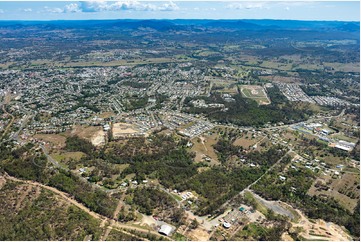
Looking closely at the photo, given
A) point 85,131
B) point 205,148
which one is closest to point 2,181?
point 85,131

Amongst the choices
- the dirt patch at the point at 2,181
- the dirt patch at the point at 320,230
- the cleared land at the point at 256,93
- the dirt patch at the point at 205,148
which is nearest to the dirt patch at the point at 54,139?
the dirt patch at the point at 2,181

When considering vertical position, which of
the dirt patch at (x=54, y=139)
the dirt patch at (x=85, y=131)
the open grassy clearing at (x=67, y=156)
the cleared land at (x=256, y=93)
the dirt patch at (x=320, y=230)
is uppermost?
the cleared land at (x=256, y=93)

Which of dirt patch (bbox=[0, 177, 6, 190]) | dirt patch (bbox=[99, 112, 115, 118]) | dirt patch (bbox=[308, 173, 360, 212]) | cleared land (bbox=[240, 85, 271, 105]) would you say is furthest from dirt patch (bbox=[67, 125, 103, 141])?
cleared land (bbox=[240, 85, 271, 105])

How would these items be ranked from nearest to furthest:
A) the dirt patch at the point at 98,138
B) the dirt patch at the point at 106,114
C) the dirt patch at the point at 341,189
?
the dirt patch at the point at 341,189 → the dirt patch at the point at 98,138 → the dirt patch at the point at 106,114

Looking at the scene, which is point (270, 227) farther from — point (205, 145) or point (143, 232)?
point (205, 145)

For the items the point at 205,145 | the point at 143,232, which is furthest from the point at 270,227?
the point at 205,145

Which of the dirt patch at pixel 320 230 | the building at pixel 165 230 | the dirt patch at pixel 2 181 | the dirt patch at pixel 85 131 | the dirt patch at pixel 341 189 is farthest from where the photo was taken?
the dirt patch at pixel 85 131

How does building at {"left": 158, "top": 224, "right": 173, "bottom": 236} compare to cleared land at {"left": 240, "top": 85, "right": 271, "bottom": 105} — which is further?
Answer: cleared land at {"left": 240, "top": 85, "right": 271, "bottom": 105}

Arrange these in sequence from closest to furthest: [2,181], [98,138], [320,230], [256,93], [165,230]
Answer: [165,230], [320,230], [2,181], [98,138], [256,93]

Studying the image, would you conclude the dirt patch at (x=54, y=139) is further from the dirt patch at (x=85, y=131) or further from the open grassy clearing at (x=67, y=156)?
the open grassy clearing at (x=67, y=156)

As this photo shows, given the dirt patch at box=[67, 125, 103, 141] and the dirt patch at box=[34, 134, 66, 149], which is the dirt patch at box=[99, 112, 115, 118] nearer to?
the dirt patch at box=[67, 125, 103, 141]

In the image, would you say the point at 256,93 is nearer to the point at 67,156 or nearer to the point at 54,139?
the point at 54,139
